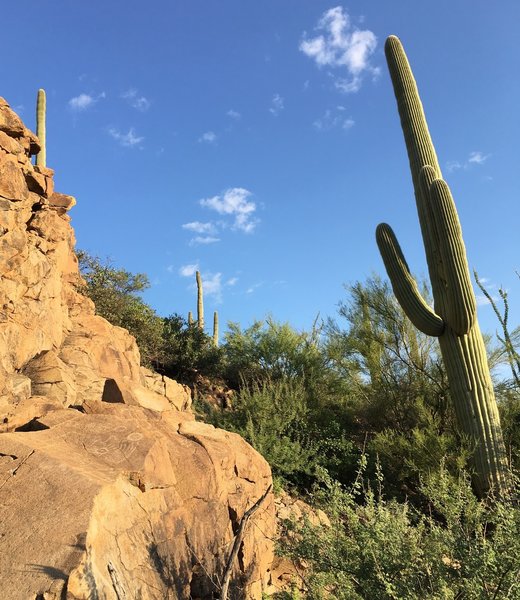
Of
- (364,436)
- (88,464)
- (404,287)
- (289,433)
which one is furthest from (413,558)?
(364,436)

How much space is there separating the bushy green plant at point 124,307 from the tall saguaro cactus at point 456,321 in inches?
288

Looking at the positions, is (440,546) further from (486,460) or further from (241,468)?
(486,460)

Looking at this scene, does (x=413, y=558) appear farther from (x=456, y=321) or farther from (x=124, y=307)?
(x=124, y=307)

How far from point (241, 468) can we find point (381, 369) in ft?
24.8

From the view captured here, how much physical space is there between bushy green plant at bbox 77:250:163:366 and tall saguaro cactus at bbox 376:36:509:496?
7311 mm

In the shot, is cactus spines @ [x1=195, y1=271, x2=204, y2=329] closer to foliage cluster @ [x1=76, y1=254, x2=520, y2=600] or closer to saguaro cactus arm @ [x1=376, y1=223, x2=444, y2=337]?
foliage cluster @ [x1=76, y1=254, x2=520, y2=600]

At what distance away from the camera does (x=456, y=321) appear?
30.3 ft

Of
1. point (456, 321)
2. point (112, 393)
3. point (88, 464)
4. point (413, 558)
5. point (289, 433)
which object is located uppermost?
point (456, 321)

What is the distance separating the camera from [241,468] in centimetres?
642

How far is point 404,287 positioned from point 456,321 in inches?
49.1

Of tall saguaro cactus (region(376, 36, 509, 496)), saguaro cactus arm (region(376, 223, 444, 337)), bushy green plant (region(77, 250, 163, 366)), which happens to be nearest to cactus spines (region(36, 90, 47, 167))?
bushy green plant (region(77, 250, 163, 366))

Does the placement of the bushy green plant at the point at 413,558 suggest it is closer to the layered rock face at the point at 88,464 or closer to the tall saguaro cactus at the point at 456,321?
the layered rock face at the point at 88,464

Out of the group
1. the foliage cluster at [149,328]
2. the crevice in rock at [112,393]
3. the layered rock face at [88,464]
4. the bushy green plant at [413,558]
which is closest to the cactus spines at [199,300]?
the foliage cluster at [149,328]

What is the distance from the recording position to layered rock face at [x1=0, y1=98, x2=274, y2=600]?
352cm
